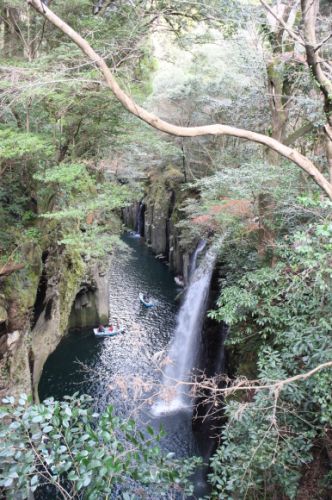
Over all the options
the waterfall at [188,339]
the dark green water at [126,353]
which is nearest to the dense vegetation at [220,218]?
the waterfall at [188,339]

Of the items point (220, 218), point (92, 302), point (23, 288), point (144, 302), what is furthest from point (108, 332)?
point (220, 218)

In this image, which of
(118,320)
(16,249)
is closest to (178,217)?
(118,320)

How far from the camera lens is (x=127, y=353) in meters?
15.8

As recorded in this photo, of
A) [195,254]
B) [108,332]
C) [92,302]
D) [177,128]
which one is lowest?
[108,332]

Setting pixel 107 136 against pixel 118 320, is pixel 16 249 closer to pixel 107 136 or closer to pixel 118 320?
pixel 107 136

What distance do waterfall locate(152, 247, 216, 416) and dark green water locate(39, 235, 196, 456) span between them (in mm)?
587

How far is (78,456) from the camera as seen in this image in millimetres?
3316

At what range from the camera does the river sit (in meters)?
11.9

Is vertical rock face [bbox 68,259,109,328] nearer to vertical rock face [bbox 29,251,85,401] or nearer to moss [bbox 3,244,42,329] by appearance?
vertical rock face [bbox 29,251,85,401]

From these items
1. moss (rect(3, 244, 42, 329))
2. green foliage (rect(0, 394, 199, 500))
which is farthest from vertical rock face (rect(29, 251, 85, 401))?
green foliage (rect(0, 394, 199, 500))

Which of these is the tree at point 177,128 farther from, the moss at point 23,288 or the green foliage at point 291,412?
the moss at point 23,288

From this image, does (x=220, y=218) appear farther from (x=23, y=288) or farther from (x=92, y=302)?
(x=92, y=302)

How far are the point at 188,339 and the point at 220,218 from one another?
263 inches

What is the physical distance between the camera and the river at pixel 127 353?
11.9m
